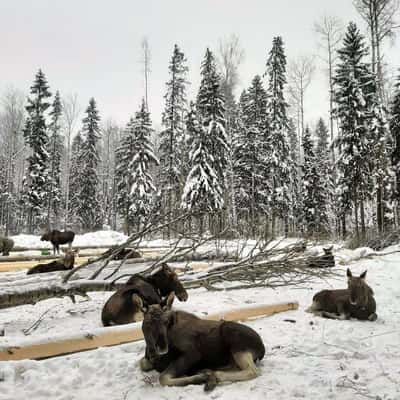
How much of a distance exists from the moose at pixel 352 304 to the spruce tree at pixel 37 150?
33354 mm

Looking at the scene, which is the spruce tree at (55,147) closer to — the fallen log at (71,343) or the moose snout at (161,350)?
the fallen log at (71,343)

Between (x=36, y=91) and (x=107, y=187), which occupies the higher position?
(x=36, y=91)

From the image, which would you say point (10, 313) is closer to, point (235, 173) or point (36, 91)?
point (235, 173)

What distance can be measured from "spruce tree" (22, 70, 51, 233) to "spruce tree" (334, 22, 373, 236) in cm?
2723

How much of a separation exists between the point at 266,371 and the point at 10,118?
47.0 meters

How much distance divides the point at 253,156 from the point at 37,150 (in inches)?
836

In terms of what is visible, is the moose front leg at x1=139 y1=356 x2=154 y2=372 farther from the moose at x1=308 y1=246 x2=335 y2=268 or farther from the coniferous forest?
the coniferous forest

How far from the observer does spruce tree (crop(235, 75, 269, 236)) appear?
33781mm

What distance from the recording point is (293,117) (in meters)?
38.8

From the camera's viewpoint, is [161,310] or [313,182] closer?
[161,310]

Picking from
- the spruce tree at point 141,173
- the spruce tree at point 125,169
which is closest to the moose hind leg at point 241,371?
the spruce tree at point 141,173

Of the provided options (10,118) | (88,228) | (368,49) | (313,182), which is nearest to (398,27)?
(368,49)

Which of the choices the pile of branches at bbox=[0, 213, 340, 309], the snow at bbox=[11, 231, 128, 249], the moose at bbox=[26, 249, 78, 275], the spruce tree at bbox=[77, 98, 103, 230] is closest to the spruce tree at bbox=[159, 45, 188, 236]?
the snow at bbox=[11, 231, 128, 249]

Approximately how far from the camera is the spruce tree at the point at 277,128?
32406mm
